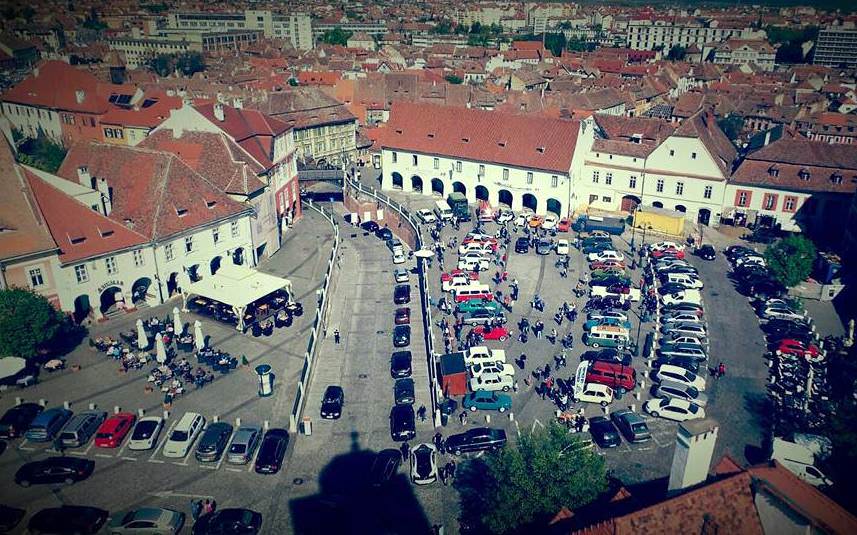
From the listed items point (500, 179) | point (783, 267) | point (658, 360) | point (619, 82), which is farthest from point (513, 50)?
point (658, 360)

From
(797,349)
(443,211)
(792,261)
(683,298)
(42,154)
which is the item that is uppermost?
(42,154)

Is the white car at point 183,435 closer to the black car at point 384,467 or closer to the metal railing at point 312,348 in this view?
the metal railing at point 312,348

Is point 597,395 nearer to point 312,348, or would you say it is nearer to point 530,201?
point 312,348

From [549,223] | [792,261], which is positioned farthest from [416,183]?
[792,261]

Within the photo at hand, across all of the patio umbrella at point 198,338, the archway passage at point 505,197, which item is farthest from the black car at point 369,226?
the patio umbrella at point 198,338

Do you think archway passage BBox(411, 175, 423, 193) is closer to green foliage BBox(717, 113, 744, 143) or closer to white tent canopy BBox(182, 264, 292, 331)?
white tent canopy BBox(182, 264, 292, 331)
